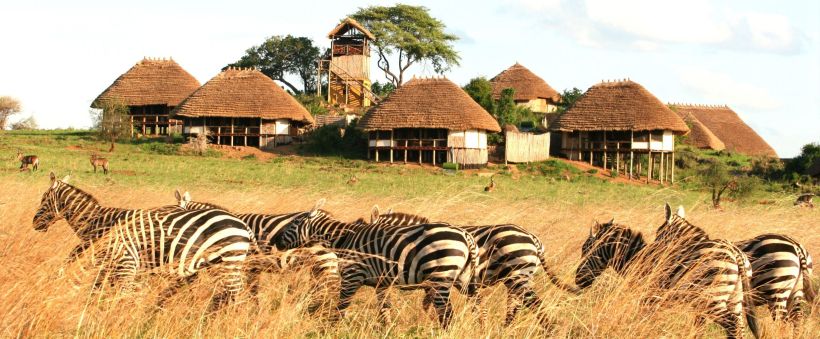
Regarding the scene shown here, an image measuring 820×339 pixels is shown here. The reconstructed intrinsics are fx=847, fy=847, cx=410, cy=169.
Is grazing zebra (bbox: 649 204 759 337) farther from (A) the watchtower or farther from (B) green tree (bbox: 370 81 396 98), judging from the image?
(B) green tree (bbox: 370 81 396 98)

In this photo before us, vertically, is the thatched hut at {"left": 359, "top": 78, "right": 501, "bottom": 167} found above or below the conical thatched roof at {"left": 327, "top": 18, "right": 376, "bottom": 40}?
below

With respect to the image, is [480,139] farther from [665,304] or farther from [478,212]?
[665,304]

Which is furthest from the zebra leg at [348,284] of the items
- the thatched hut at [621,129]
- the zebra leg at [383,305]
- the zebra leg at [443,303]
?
the thatched hut at [621,129]

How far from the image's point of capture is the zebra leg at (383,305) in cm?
659

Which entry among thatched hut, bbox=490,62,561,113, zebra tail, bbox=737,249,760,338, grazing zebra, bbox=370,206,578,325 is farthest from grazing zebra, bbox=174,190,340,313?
thatched hut, bbox=490,62,561,113

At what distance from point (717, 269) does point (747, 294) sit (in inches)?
20.3

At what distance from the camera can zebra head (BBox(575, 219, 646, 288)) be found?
7668 mm

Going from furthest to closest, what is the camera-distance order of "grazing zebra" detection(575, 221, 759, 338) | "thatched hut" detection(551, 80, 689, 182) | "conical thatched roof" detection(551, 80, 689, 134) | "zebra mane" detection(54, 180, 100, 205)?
1. "thatched hut" detection(551, 80, 689, 182)
2. "conical thatched roof" detection(551, 80, 689, 134)
3. "zebra mane" detection(54, 180, 100, 205)
4. "grazing zebra" detection(575, 221, 759, 338)

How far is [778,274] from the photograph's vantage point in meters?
6.97

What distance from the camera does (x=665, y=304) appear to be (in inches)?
259

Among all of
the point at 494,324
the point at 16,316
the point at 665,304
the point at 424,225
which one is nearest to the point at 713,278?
the point at 665,304

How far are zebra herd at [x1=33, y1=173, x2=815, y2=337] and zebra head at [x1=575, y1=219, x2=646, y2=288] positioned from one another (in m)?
0.13

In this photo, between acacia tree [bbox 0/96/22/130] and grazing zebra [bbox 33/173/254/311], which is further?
acacia tree [bbox 0/96/22/130]

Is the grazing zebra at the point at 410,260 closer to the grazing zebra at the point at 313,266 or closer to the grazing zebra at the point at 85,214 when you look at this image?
the grazing zebra at the point at 313,266
